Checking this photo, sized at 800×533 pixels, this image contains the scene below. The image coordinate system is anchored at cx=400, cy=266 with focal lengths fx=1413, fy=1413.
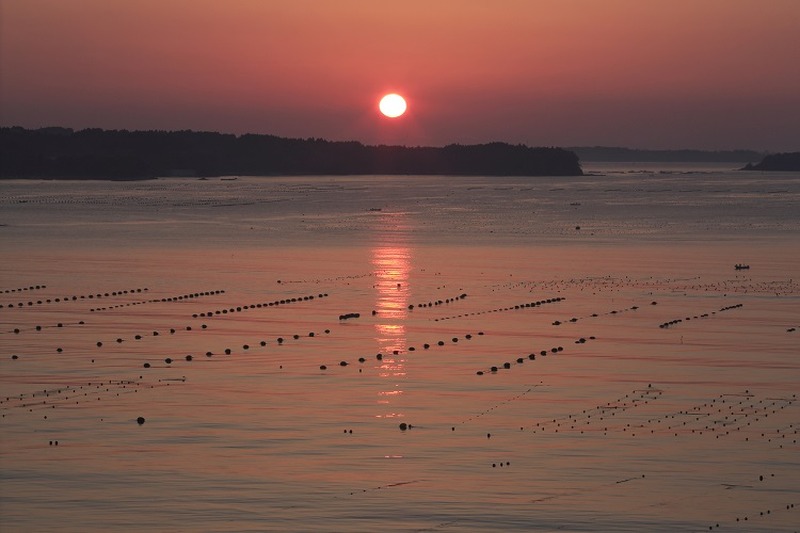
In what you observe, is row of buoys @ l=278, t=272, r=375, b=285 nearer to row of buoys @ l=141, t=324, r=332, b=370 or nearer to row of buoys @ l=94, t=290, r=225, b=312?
row of buoys @ l=94, t=290, r=225, b=312

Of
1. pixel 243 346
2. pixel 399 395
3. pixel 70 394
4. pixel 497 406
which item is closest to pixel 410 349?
pixel 243 346

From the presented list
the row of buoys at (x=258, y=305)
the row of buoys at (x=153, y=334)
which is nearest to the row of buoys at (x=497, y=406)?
the row of buoys at (x=153, y=334)

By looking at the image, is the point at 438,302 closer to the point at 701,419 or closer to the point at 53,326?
the point at 53,326

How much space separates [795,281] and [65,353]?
29816 mm

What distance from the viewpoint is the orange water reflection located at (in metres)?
30.3

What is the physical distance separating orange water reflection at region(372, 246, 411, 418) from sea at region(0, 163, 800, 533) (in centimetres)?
14

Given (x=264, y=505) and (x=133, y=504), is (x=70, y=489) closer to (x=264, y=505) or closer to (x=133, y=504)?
(x=133, y=504)

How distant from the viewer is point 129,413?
25.7 metres

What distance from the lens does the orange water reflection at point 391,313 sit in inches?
1192

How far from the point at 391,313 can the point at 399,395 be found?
48.4ft

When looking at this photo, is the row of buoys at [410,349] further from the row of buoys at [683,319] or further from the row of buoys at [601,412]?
the row of buoys at [601,412]

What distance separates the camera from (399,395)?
91.2ft

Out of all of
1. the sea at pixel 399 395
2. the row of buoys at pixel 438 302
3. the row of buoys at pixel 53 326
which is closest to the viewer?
the sea at pixel 399 395

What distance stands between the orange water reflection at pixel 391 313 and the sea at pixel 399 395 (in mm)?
141
